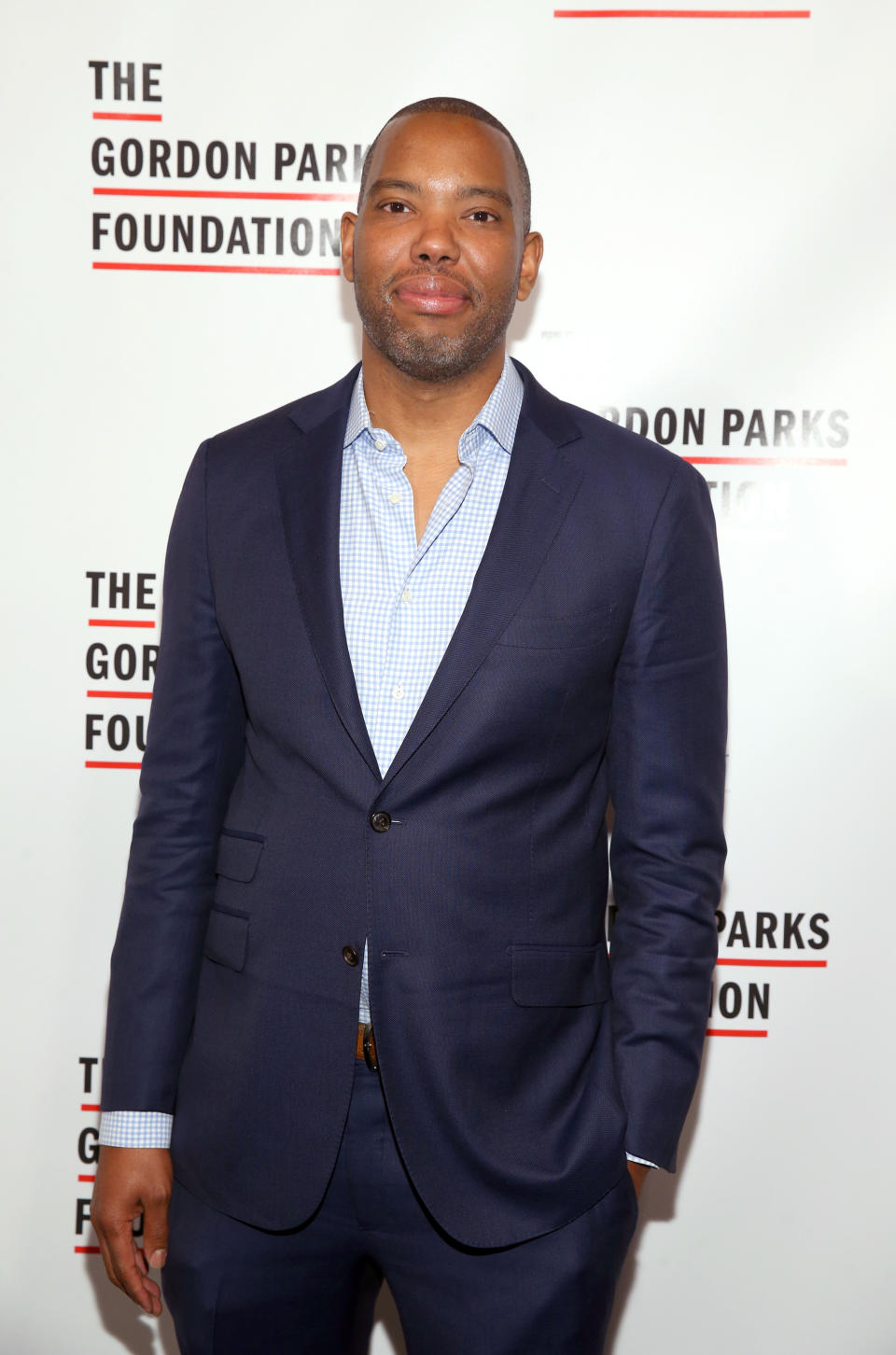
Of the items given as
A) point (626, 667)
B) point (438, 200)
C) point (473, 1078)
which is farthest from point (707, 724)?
point (438, 200)

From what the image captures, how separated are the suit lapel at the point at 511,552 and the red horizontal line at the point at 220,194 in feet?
2.80

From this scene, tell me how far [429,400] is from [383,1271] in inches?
45.1

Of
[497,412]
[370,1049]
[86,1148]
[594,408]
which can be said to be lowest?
[86,1148]

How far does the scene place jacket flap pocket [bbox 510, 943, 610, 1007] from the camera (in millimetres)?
1536

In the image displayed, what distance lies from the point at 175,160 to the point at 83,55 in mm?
247

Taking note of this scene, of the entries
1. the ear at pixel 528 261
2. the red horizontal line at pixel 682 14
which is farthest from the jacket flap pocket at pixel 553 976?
the red horizontal line at pixel 682 14

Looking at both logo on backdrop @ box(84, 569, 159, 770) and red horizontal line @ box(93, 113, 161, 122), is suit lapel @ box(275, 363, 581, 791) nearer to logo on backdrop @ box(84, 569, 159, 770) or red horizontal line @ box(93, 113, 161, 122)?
logo on backdrop @ box(84, 569, 159, 770)

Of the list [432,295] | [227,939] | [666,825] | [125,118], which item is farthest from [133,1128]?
[125,118]

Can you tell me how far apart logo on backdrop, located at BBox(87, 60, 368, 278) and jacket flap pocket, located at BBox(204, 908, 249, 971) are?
1262 mm

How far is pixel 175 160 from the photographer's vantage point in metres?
2.31

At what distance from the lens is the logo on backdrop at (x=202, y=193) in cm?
230

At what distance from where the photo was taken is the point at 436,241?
65.2 inches

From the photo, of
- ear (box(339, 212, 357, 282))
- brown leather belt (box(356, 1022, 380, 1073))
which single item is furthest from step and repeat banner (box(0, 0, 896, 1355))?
brown leather belt (box(356, 1022, 380, 1073))

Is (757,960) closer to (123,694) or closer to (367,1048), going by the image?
(367,1048)
